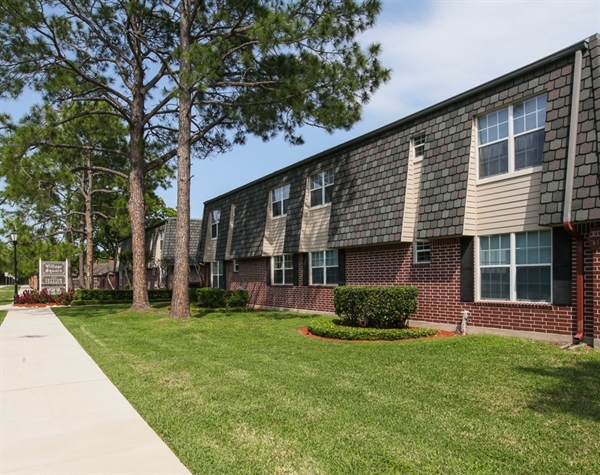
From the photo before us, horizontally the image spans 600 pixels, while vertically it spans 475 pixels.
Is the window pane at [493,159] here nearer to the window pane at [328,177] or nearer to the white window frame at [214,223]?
the window pane at [328,177]

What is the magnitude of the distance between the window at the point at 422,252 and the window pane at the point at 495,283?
1646mm

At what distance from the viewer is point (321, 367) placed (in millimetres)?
7406

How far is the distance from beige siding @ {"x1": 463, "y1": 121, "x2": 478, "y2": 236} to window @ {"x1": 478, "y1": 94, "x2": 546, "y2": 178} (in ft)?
0.41

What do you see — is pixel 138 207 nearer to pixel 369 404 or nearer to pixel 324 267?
pixel 324 267

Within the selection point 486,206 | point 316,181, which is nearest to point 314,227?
point 316,181

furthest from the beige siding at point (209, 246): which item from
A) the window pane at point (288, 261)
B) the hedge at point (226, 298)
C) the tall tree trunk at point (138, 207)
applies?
the window pane at point (288, 261)

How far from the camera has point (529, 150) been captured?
946cm

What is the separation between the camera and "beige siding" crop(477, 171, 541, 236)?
927cm

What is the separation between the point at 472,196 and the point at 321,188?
21.0ft

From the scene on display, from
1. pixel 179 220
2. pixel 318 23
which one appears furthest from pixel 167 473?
pixel 179 220

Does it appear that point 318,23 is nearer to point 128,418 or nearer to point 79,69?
point 79,69

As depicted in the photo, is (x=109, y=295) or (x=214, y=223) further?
(x=109, y=295)

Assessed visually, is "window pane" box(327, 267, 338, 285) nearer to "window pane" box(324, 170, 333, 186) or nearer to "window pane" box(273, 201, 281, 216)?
"window pane" box(324, 170, 333, 186)

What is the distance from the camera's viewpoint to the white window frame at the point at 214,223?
24.1m
